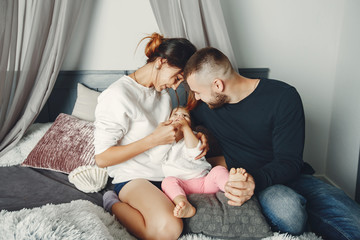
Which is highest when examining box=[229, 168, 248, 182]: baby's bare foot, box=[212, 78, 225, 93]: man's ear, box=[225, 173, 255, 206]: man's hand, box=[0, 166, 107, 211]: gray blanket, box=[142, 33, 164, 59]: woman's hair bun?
box=[142, 33, 164, 59]: woman's hair bun

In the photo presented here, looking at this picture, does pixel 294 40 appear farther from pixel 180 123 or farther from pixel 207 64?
pixel 180 123

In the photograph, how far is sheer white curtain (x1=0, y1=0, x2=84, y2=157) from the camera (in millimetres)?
1862

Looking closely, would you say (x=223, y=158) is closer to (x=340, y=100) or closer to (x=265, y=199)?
(x=265, y=199)

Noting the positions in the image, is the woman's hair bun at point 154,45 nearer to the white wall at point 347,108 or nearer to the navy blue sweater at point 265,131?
the navy blue sweater at point 265,131

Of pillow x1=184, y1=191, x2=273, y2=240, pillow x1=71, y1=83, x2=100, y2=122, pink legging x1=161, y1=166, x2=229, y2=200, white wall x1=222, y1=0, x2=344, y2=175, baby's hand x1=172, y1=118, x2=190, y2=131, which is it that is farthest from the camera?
white wall x1=222, y1=0, x2=344, y2=175

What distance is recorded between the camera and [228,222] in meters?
1.26

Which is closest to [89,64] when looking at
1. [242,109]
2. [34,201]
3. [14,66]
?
[14,66]

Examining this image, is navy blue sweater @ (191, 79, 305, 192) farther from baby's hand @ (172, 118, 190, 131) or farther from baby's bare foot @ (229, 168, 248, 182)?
baby's hand @ (172, 118, 190, 131)

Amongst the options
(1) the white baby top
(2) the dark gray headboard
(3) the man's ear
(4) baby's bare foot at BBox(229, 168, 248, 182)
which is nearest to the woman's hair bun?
(3) the man's ear

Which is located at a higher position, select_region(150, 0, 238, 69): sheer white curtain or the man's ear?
select_region(150, 0, 238, 69): sheer white curtain

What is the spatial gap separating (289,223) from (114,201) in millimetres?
812

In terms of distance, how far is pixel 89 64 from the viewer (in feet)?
7.63

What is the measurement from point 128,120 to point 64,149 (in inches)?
23.1

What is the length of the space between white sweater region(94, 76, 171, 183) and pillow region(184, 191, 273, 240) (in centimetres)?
39
